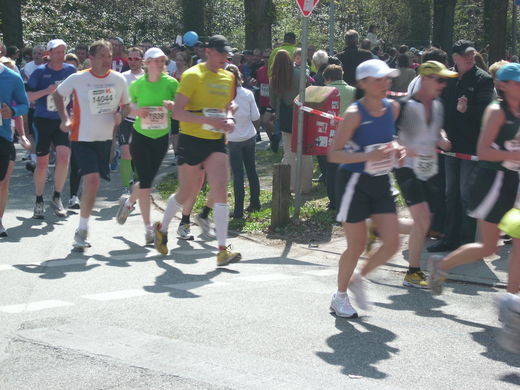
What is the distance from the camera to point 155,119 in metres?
9.95

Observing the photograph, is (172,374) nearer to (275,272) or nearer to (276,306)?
(276,306)

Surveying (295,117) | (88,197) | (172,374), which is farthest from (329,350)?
(295,117)

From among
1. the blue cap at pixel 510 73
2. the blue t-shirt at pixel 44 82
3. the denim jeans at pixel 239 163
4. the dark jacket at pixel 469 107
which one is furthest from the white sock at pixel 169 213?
the blue cap at pixel 510 73

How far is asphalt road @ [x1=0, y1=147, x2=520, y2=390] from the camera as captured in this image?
18.7 ft

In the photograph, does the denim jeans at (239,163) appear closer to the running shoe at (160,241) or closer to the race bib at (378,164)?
the running shoe at (160,241)

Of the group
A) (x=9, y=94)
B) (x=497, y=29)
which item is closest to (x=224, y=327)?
(x=9, y=94)

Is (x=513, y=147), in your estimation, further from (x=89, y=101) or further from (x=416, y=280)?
(x=89, y=101)

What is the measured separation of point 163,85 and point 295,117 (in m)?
2.60

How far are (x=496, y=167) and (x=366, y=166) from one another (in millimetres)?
945

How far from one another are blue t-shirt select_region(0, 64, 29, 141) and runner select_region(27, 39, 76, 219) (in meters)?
1.49

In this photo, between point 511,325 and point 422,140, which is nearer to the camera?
point 511,325

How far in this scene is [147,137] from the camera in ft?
33.0

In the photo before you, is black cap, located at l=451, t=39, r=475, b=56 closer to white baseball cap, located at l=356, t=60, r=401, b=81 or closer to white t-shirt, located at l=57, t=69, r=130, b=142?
white baseball cap, located at l=356, t=60, r=401, b=81

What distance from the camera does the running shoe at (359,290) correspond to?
7266 millimetres
